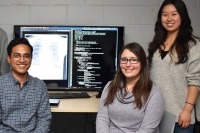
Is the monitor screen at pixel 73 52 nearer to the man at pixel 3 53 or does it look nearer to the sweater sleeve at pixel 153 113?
the man at pixel 3 53

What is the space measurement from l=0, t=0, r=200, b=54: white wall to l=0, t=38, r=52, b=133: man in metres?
0.84

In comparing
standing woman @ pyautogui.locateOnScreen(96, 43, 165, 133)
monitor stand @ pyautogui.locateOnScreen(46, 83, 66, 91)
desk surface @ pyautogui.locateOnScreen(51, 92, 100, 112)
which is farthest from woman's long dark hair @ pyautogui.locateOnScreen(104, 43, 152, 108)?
monitor stand @ pyautogui.locateOnScreen(46, 83, 66, 91)

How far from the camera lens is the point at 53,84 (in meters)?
2.56

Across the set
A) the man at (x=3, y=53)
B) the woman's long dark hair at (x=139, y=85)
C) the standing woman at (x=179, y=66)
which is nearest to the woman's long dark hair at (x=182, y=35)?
the standing woman at (x=179, y=66)

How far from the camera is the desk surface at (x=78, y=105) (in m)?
1.97

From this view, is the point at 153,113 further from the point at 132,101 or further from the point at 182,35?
the point at 182,35

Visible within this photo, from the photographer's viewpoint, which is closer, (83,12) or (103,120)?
(103,120)

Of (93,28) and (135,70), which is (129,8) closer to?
(93,28)

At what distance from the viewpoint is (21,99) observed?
1801mm

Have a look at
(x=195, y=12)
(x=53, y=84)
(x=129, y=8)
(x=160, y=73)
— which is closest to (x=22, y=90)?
(x=53, y=84)

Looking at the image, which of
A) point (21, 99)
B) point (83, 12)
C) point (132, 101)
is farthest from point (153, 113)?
point (83, 12)

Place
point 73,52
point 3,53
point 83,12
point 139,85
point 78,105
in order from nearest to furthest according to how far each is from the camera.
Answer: point 139,85 < point 78,105 < point 3,53 < point 73,52 < point 83,12

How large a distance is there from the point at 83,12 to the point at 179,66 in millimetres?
1264

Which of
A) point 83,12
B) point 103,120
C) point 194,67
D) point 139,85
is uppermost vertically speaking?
point 83,12
